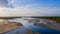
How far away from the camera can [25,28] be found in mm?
1587

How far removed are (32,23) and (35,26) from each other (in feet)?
0.21

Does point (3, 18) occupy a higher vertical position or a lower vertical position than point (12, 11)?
lower

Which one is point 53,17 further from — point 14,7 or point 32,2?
point 14,7

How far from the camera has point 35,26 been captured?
5.16ft

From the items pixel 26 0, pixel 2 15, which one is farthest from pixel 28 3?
pixel 2 15

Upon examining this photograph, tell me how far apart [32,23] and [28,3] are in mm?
306

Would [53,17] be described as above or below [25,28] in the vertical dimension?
above

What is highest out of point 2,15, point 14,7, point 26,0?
point 26,0

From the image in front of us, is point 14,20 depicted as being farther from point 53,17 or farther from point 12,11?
point 53,17

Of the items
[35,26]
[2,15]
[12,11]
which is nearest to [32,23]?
[35,26]

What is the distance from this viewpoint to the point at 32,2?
1.62 m

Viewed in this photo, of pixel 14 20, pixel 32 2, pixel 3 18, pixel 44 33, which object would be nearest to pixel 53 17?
pixel 44 33

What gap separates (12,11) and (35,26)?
0.42 m

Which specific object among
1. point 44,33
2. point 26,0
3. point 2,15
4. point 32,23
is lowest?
point 44,33
